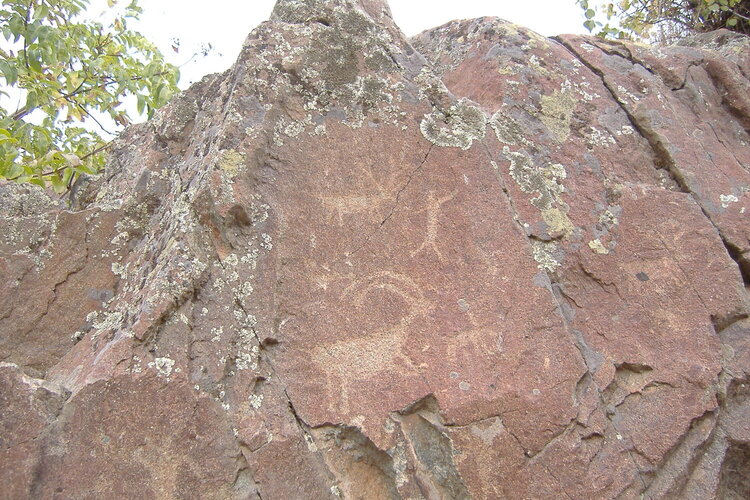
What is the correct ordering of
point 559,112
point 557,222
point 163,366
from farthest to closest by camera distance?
point 559,112
point 557,222
point 163,366

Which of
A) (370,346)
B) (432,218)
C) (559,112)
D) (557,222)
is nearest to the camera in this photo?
(370,346)

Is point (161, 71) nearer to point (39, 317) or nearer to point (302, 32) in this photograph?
point (302, 32)

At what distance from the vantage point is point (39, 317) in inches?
108

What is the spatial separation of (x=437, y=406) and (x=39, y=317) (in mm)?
1835

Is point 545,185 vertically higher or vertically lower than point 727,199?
higher

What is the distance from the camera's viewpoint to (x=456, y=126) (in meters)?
3.07

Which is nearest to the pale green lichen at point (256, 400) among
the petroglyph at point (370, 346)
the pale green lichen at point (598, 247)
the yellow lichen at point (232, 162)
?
the petroglyph at point (370, 346)

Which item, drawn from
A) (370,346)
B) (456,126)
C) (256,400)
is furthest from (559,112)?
(256,400)

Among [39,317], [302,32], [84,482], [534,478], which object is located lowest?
[534,478]

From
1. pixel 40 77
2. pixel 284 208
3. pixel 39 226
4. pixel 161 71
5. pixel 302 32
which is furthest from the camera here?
pixel 161 71

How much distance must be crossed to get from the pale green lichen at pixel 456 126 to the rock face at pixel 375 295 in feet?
0.05

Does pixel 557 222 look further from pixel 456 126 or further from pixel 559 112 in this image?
pixel 559 112

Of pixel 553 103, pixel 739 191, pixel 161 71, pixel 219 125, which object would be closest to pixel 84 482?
pixel 219 125

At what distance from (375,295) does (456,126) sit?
1.03m
